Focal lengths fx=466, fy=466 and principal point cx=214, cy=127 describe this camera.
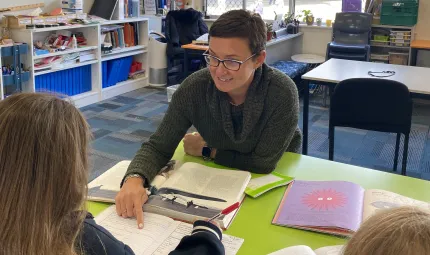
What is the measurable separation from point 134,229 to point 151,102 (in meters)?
4.02

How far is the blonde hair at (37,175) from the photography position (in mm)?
724

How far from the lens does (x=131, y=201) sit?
1.34 meters

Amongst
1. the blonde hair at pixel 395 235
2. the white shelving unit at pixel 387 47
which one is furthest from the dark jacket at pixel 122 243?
the white shelving unit at pixel 387 47

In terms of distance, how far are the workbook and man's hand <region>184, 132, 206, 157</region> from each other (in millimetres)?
132

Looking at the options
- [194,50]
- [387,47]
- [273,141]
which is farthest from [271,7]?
[273,141]

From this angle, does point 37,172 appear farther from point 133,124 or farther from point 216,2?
point 216,2

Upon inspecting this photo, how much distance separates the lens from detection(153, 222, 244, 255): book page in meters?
1.16

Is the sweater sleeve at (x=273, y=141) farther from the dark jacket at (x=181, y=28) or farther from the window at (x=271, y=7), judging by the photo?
the window at (x=271, y=7)

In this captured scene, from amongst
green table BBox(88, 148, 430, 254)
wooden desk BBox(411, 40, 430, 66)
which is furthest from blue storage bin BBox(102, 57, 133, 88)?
green table BBox(88, 148, 430, 254)

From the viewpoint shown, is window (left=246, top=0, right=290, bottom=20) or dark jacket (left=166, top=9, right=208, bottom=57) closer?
dark jacket (left=166, top=9, right=208, bottom=57)

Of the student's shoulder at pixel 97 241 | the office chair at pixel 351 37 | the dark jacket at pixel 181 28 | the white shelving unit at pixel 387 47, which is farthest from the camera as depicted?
the dark jacket at pixel 181 28

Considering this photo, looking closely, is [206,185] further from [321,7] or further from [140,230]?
[321,7]

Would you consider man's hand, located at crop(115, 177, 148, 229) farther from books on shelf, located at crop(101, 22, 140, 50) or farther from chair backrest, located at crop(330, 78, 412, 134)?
books on shelf, located at crop(101, 22, 140, 50)

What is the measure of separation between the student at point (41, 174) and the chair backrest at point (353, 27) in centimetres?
505
